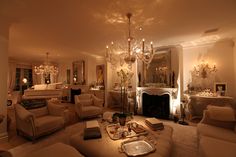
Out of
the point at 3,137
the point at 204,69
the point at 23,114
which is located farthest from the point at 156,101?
the point at 3,137

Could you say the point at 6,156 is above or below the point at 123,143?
above

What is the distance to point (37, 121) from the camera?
299cm

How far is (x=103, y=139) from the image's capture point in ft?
6.89

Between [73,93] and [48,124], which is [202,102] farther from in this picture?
[73,93]

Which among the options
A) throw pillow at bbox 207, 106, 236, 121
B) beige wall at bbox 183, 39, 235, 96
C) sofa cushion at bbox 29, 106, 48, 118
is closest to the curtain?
sofa cushion at bbox 29, 106, 48, 118

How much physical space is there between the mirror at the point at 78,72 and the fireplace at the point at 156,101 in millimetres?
3959

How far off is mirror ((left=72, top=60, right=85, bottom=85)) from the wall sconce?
6018 millimetres

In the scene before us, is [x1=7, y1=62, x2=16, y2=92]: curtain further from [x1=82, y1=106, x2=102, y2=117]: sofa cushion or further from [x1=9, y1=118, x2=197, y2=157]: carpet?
[x1=9, y1=118, x2=197, y2=157]: carpet

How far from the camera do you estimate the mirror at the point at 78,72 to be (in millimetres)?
7746

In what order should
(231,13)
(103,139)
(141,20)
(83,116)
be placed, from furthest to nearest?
(83,116), (141,20), (231,13), (103,139)

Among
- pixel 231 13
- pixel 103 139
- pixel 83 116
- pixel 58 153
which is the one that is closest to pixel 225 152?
pixel 103 139

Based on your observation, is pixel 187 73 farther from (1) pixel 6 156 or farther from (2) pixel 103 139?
(1) pixel 6 156

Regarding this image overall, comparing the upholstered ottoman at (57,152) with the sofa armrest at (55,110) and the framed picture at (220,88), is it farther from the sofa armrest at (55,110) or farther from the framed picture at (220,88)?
the framed picture at (220,88)

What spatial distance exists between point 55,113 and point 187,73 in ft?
16.3
